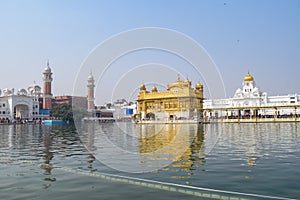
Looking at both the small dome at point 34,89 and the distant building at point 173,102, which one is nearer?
the distant building at point 173,102

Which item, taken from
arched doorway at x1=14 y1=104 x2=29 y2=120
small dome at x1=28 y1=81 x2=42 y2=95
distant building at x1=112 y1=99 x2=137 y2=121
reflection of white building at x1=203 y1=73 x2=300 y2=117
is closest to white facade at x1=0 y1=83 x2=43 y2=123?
arched doorway at x1=14 y1=104 x2=29 y2=120

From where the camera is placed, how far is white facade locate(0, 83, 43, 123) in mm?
88688

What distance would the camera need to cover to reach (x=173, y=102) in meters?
65.4

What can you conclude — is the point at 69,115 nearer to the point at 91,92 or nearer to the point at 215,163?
the point at 91,92

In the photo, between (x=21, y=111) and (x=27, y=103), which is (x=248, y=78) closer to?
(x=27, y=103)

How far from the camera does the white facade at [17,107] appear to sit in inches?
3492

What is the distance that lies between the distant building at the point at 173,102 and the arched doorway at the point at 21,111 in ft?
136

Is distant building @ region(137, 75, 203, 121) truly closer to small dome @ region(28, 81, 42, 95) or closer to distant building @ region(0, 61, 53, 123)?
distant building @ region(0, 61, 53, 123)

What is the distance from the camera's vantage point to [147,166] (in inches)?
342

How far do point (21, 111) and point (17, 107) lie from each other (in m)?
1.88

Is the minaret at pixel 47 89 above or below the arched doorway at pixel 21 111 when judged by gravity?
above

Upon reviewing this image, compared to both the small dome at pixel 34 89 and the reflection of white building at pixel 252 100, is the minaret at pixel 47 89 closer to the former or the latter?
the small dome at pixel 34 89

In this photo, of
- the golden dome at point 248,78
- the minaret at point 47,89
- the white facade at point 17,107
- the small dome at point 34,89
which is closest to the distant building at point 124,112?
the minaret at point 47,89

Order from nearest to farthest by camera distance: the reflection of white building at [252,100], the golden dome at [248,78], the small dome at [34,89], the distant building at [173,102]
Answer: the distant building at [173,102] < the reflection of white building at [252,100] < the golden dome at [248,78] < the small dome at [34,89]
